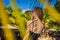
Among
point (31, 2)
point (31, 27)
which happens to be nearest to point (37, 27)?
point (31, 27)

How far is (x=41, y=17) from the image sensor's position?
0.54 m

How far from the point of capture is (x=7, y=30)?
38cm

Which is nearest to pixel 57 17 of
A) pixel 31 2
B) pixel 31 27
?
pixel 31 2

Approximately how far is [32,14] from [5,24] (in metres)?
0.21

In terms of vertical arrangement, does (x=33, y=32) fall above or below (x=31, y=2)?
below

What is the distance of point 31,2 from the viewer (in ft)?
1.45

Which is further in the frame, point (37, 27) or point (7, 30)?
point (37, 27)

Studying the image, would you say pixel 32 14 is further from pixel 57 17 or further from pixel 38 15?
pixel 57 17

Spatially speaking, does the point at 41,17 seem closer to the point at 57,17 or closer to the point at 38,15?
the point at 38,15

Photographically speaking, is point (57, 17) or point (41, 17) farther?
point (41, 17)

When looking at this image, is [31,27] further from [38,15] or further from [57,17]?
[57,17]

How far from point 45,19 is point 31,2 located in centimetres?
11

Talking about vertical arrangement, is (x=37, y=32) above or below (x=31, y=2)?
below

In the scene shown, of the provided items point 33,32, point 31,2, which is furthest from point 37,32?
point 31,2
